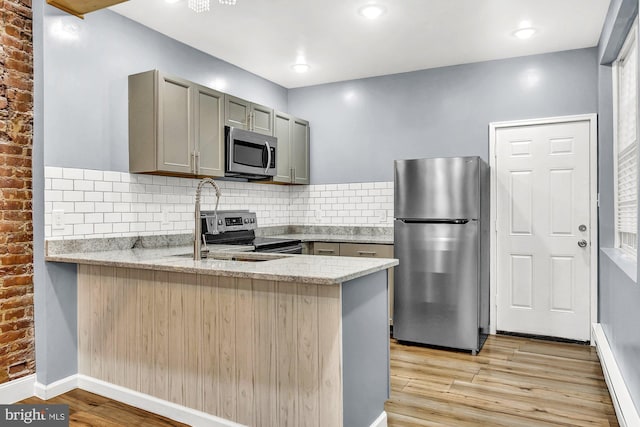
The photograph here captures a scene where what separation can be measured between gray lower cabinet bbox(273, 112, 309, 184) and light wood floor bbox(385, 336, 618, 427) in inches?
82.3

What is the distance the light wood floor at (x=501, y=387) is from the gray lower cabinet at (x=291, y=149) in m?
2.09

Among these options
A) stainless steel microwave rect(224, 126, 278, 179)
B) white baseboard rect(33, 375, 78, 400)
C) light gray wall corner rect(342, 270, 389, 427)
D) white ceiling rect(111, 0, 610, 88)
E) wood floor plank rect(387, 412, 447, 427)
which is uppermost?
white ceiling rect(111, 0, 610, 88)

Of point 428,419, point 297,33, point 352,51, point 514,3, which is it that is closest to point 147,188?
point 297,33

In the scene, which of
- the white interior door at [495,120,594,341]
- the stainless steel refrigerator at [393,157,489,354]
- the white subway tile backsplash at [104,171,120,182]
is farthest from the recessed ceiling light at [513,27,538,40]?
the white subway tile backsplash at [104,171,120,182]

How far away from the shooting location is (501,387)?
3.05 m

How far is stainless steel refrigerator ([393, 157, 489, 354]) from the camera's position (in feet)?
12.5

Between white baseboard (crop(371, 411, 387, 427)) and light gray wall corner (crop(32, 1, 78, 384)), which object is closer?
white baseboard (crop(371, 411, 387, 427))

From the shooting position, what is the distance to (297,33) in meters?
3.73

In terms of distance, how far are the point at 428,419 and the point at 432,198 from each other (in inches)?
74.7

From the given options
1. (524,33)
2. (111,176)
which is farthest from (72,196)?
(524,33)

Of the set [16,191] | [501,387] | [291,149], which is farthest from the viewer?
[291,149]

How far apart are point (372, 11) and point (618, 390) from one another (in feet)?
9.47
